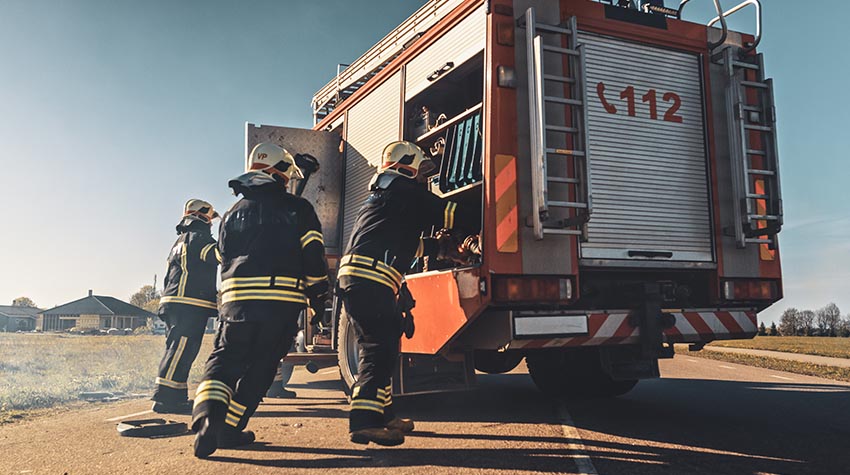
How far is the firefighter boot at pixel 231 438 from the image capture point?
372cm

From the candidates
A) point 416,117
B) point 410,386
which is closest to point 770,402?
point 410,386

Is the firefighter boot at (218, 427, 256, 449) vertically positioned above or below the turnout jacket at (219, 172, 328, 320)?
below

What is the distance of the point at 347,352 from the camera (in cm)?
557

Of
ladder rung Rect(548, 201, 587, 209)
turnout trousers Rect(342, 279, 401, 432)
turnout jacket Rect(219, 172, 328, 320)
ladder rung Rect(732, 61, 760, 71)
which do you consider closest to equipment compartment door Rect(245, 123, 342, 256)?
turnout jacket Rect(219, 172, 328, 320)

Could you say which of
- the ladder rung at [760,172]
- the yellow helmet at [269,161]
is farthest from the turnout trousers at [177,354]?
the ladder rung at [760,172]

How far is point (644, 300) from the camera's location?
4496mm

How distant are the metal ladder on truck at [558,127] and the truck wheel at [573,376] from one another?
1704mm

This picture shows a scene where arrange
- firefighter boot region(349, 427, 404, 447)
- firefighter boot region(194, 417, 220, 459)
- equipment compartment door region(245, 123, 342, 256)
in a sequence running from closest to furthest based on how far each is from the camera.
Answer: firefighter boot region(194, 417, 220, 459) → firefighter boot region(349, 427, 404, 447) → equipment compartment door region(245, 123, 342, 256)

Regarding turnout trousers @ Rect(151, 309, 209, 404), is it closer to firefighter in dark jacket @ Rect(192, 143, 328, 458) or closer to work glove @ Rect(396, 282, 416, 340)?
firefighter in dark jacket @ Rect(192, 143, 328, 458)

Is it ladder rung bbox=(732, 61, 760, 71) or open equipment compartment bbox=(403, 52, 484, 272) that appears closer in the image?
open equipment compartment bbox=(403, 52, 484, 272)

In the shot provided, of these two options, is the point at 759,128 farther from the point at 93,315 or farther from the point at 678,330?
the point at 93,315

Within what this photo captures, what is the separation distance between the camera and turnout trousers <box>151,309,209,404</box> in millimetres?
5531

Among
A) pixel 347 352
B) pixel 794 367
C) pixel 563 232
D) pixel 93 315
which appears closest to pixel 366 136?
pixel 347 352

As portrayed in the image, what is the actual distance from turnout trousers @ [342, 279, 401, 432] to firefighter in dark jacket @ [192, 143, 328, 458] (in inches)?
11.0
